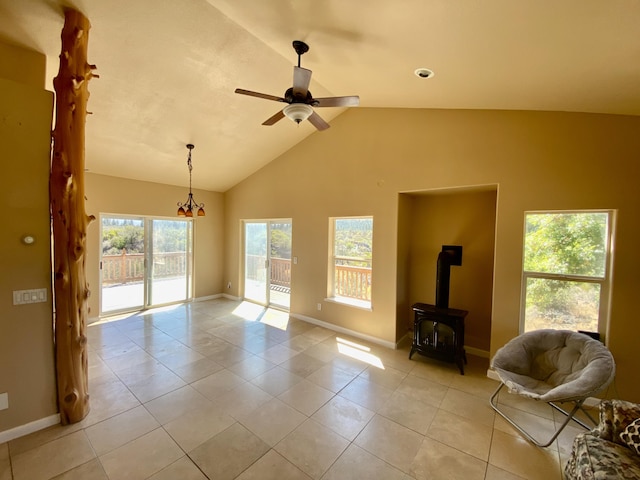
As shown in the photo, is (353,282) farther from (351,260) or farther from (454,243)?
(454,243)

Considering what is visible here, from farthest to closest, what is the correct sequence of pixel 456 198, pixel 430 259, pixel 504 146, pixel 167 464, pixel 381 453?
pixel 430 259, pixel 456 198, pixel 504 146, pixel 381 453, pixel 167 464

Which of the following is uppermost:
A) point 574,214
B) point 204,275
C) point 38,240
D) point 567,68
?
point 567,68

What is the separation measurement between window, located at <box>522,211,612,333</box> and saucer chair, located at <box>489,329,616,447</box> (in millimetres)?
336

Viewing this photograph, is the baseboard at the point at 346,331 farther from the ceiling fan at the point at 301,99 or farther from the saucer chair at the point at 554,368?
the ceiling fan at the point at 301,99

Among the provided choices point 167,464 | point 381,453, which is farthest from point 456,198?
point 167,464

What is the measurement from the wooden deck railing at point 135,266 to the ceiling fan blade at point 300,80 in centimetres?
509

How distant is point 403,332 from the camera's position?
14.1 ft

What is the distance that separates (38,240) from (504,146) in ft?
15.8

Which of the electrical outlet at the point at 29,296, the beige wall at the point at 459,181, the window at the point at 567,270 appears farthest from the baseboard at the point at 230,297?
the window at the point at 567,270

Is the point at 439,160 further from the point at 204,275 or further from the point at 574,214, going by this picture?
the point at 204,275

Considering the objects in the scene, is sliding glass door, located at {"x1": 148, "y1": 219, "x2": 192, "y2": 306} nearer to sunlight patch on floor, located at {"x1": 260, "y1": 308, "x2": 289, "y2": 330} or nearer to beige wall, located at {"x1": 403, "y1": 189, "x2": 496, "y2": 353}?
sunlight patch on floor, located at {"x1": 260, "y1": 308, "x2": 289, "y2": 330}

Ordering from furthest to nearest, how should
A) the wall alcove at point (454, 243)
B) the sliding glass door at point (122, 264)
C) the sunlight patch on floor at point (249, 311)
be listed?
the sunlight patch on floor at point (249, 311) → the sliding glass door at point (122, 264) → the wall alcove at point (454, 243)

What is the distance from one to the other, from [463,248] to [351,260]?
176 centimetres

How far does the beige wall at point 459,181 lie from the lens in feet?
8.36
